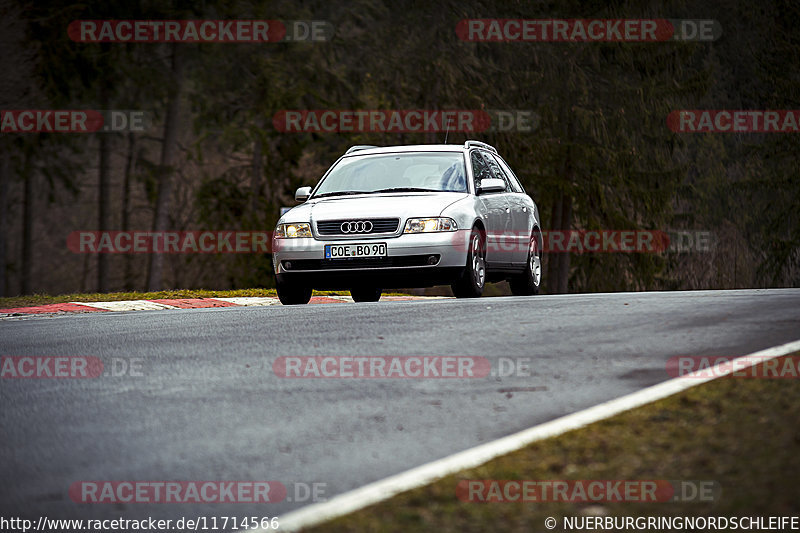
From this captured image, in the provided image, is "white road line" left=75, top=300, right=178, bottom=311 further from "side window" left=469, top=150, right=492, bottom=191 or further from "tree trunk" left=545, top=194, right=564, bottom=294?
"tree trunk" left=545, top=194, right=564, bottom=294

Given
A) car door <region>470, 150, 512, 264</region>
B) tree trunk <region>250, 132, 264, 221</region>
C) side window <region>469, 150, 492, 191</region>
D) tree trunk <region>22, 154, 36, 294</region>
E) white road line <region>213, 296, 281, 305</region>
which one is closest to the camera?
car door <region>470, 150, 512, 264</region>

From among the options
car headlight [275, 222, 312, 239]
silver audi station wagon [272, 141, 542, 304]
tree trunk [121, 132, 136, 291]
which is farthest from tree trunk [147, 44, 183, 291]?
car headlight [275, 222, 312, 239]

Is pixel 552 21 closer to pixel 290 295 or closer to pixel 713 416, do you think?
pixel 290 295

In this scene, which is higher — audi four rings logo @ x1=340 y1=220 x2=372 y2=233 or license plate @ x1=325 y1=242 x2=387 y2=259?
audi four rings logo @ x1=340 y1=220 x2=372 y2=233

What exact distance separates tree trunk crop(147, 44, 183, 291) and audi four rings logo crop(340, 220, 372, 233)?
1732 centimetres

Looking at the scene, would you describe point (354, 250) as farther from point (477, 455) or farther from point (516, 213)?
point (477, 455)

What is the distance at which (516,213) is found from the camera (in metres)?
Answer: 15.5

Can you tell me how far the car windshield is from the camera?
46.9ft

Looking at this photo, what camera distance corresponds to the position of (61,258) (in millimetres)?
41406

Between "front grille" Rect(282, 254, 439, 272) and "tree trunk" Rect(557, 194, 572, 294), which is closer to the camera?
"front grille" Rect(282, 254, 439, 272)

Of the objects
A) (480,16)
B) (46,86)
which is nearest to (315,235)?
(46,86)

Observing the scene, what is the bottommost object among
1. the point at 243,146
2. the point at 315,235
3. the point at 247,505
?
the point at 247,505

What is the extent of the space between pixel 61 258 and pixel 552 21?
18680 millimetres

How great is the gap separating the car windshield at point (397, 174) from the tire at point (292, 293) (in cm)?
119
